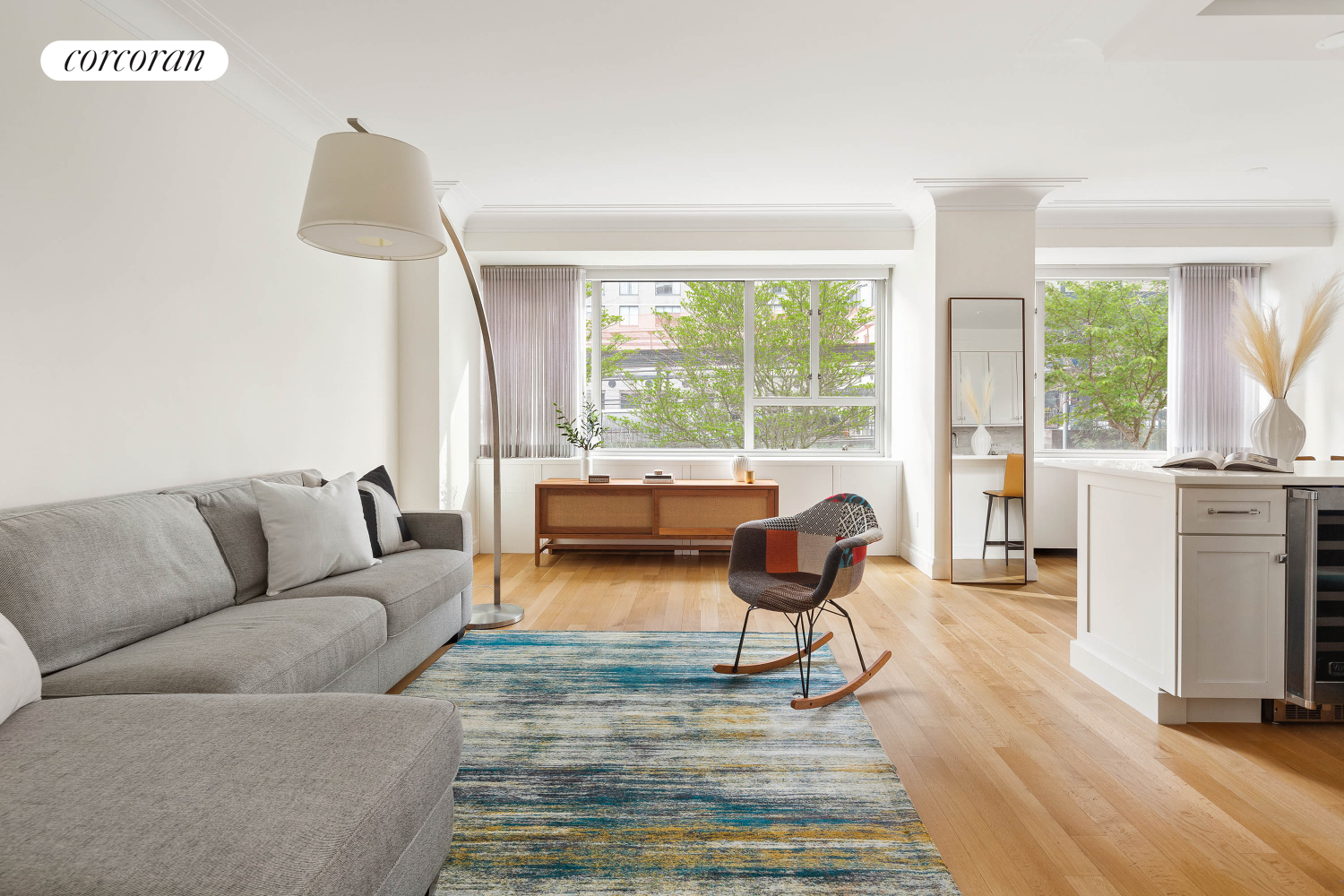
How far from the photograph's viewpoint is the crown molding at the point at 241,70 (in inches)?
98.6

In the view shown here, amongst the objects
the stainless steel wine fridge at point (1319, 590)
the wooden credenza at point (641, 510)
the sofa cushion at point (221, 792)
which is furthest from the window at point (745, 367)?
the sofa cushion at point (221, 792)

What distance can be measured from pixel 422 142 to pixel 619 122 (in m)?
1.17

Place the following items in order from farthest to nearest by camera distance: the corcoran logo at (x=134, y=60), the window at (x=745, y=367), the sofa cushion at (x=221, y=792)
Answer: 1. the window at (x=745, y=367)
2. the corcoran logo at (x=134, y=60)
3. the sofa cushion at (x=221, y=792)

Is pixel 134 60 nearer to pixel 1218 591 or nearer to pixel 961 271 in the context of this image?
pixel 1218 591

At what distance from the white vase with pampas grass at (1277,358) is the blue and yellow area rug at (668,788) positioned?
1.87 metres

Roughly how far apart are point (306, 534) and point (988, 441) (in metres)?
4.13

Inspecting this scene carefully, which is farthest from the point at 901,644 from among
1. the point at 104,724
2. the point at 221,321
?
the point at 221,321

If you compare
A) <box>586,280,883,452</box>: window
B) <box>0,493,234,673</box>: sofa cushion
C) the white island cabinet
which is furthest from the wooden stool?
<box>0,493,234,673</box>: sofa cushion

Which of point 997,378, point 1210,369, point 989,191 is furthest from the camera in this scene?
point 1210,369

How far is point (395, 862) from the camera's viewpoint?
1.25 m

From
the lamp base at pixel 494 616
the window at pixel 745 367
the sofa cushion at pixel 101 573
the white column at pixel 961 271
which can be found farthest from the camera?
the window at pixel 745 367

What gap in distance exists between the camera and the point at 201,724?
1.42 m

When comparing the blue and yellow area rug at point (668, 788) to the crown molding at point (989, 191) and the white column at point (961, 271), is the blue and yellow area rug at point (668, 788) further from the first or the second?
the crown molding at point (989, 191)

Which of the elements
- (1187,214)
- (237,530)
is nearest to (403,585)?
(237,530)
